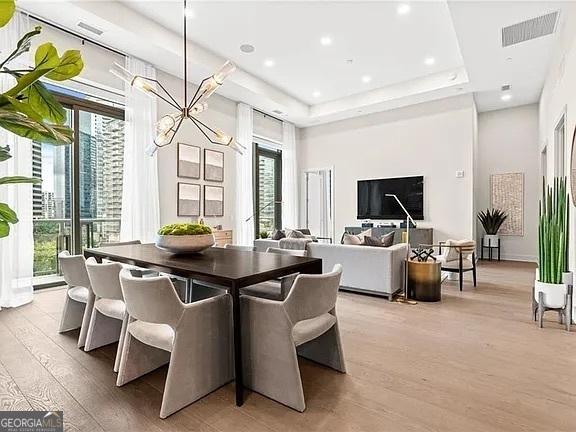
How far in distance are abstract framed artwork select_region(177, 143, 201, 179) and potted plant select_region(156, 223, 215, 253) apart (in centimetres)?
346

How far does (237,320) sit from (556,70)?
5.40 meters

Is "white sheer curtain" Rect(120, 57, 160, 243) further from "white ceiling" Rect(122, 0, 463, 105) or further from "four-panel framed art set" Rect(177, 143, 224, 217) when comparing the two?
"white ceiling" Rect(122, 0, 463, 105)

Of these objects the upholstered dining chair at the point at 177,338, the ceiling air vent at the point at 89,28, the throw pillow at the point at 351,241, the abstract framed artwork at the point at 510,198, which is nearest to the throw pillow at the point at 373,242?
the throw pillow at the point at 351,241

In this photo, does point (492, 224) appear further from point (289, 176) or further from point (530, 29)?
point (289, 176)

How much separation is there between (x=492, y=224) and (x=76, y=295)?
25.7ft

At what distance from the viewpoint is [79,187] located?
4.94m

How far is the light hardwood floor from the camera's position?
5.94 ft

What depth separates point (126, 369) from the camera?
7.17 feet

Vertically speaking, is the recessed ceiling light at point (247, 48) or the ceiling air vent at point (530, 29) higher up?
the recessed ceiling light at point (247, 48)

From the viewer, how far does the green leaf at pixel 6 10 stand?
2.38 ft

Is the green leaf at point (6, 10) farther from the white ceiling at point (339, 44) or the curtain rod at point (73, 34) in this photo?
the curtain rod at point (73, 34)

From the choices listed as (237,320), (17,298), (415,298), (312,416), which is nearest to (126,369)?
(237,320)

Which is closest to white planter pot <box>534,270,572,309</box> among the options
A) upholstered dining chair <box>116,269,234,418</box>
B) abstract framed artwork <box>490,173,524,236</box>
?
upholstered dining chair <box>116,269,234,418</box>

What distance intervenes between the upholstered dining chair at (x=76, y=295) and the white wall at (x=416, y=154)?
6.27 meters
